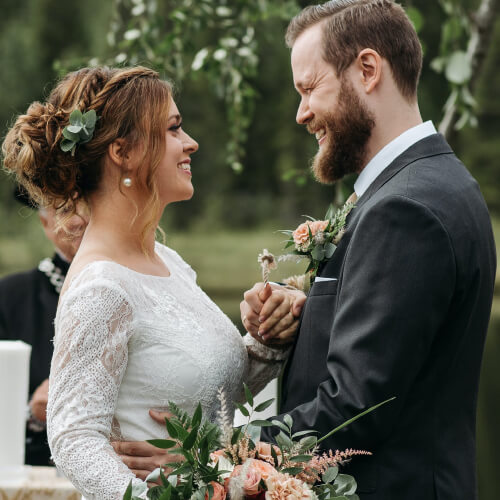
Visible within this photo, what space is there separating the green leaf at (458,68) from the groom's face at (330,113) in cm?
88

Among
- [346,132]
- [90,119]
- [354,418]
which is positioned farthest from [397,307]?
[90,119]

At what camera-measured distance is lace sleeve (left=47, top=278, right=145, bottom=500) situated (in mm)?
1867

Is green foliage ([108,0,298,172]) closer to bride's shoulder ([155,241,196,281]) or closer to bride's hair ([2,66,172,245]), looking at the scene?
bride's shoulder ([155,241,196,281])

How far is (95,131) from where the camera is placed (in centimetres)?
215

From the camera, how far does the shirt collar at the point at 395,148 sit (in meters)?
2.06

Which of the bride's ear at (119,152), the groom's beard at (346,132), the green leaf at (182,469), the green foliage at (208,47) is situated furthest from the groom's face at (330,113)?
the green foliage at (208,47)

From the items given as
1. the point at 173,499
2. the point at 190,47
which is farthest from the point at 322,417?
the point at 190,47

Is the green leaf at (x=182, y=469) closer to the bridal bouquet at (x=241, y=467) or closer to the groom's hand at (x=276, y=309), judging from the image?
the bridal bouquet at (x=241, y=467)

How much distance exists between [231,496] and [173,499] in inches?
4.8

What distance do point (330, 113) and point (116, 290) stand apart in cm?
76

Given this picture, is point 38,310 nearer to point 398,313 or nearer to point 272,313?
point 272,313

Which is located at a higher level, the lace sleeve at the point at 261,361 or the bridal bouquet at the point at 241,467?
the bridal bouquet at the point at 241,467

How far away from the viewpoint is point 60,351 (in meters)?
1.92

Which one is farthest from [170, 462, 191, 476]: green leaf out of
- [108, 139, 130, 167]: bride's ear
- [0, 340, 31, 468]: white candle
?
[0, 340, 31, 468]: white candle
